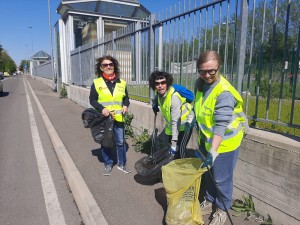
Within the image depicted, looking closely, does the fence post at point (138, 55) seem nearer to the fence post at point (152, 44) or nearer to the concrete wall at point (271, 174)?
the fence post at point (152, 44)

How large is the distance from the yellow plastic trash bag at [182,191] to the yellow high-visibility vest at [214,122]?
0.93 ft

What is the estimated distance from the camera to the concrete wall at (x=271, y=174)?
2.47 metres

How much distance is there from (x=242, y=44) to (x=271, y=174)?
155 cm

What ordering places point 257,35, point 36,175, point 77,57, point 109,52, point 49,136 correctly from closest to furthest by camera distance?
point 257,35, point 36,175, point 49,136, point 109,52, point 77,57

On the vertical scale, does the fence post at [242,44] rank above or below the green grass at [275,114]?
above

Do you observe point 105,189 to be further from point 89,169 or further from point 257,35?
point 257,35

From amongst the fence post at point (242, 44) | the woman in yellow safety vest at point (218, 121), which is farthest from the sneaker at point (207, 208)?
→ the fence post at point (242, 44)

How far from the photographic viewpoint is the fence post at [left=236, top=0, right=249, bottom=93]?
10.1 feet

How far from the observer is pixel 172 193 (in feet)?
8.29

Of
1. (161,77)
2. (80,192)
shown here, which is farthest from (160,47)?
(80,192)

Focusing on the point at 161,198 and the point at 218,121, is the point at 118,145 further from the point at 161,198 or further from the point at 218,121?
the point at 218,121

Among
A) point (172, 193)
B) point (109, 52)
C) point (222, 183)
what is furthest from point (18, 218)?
point (109, 52)

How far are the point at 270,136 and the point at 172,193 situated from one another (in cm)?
121

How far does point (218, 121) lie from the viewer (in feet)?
7.17
